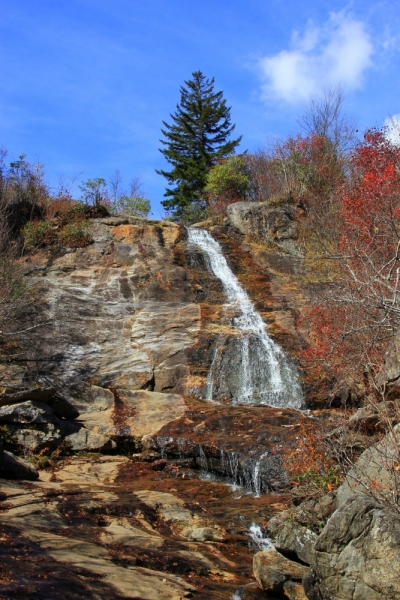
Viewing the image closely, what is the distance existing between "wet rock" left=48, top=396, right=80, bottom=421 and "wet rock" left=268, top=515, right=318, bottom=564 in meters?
7.17

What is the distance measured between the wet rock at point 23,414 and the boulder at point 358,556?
7908 millimetres

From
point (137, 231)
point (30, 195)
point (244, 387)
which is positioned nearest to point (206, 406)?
point (244, 387)

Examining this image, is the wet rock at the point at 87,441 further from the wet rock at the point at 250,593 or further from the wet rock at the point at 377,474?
the wet rock at the point at 377,474

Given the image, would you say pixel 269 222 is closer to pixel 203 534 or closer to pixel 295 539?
pixel 203 534

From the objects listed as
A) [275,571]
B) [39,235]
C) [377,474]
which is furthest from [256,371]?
[39,235]

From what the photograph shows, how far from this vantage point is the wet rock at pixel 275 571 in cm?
679

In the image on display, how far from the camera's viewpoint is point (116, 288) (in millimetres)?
20078

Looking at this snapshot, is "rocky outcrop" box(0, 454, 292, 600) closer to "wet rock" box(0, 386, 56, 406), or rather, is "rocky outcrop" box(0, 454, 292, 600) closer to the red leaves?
"wet rock" box(0, 386, 56, 406)

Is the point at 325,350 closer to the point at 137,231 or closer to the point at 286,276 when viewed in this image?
the point at 286,276

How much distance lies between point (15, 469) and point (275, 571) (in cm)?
572

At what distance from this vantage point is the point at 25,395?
12.6m

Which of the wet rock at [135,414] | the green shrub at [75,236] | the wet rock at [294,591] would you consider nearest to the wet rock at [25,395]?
the wet rock at [135,414]

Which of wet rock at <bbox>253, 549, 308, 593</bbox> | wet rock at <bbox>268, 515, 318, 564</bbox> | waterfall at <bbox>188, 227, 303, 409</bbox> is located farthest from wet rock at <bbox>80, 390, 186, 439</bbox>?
wet rock at <bbox>253, 549, 308, 593</bbox>

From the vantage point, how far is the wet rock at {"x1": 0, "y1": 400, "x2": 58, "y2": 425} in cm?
1223
